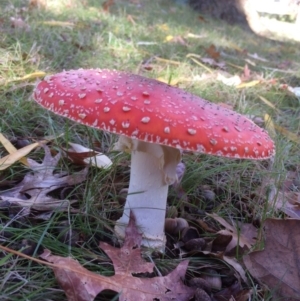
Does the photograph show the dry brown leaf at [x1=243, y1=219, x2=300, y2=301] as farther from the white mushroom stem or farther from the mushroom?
the white mushroom stem

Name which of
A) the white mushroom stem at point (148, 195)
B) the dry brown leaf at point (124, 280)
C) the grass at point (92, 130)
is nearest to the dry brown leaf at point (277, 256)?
the grass at point (92, 130)

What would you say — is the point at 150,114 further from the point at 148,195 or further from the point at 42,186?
the point at 42,186

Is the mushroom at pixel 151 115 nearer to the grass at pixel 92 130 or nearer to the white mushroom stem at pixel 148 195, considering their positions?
the white mushroom stem at pixel 148 195

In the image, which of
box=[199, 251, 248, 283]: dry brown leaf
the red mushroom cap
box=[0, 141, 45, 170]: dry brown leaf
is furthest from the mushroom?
box=[0, 141, 45, 170]: dry brown leaf

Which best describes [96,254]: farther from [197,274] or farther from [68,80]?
[68,80]

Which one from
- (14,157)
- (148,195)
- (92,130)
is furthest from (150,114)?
(92,130)

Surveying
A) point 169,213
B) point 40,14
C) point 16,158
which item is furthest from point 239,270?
point 40,14

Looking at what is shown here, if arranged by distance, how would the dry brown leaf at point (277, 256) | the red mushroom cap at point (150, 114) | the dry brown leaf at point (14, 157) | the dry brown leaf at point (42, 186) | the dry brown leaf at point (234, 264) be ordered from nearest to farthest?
the red mushroom cap at point (150, 114) → the dry brown leaf at point (277, 256) → the dry brown leaf at point (234, 264) → the dry brown leaf at point (42, 186) → the dry brown leaf at point (14, 157)
